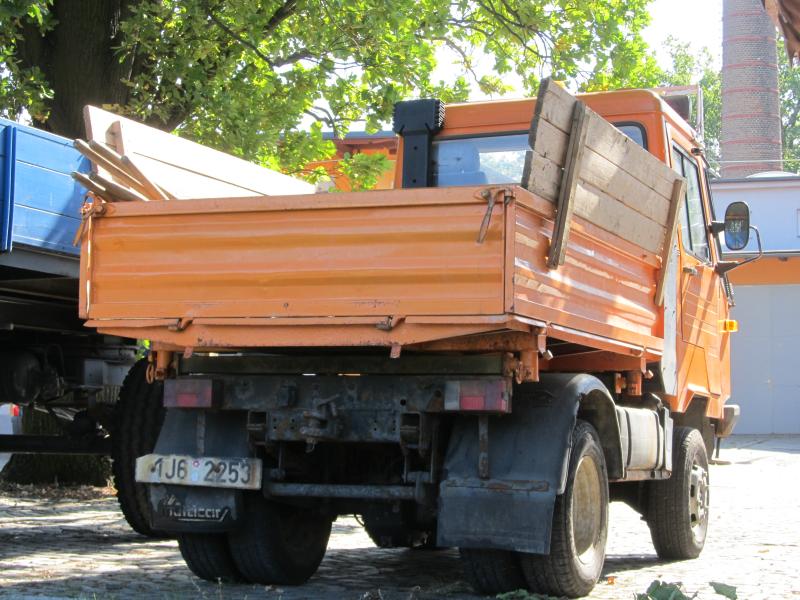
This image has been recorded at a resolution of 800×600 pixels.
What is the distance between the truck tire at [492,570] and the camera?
5910 millimetres

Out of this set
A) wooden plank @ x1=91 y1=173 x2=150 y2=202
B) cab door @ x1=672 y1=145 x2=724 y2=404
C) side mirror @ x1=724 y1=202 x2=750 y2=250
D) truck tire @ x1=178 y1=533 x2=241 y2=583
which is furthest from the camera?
side mirror @ x1=724 y1=202 x2=750 y2=250

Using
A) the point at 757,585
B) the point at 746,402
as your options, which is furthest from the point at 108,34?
the point at 746,402

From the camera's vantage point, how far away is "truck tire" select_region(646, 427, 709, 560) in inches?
311

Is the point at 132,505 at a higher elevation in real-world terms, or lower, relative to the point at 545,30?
lower

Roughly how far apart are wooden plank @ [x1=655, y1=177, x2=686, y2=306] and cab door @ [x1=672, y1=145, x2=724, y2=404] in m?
0.73

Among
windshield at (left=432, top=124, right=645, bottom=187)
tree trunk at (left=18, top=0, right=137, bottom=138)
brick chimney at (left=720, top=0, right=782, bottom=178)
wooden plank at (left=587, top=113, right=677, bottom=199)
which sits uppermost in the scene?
brick chimney at (left=720, top=0, right=782, bottom=178)

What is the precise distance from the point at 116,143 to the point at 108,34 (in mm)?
5281

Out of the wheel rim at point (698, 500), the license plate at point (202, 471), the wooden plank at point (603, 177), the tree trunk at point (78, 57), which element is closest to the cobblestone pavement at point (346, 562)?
the wheel rim at point (698, 500)

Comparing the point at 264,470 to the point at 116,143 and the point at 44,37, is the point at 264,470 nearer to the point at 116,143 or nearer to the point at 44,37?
the point at 116,143

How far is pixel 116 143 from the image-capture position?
6984 millimetres

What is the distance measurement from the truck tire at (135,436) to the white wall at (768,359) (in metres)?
18.0

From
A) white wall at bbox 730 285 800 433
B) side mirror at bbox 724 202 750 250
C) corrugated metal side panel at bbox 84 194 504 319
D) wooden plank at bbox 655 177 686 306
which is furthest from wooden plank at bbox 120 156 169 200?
white wall at bbox 730 285 800 433

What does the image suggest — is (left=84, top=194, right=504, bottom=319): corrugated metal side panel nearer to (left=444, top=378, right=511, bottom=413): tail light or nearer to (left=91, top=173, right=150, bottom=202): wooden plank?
(left=91, top=173, right=150, bottom=202): wooden plank

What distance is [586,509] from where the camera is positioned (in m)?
6.20
